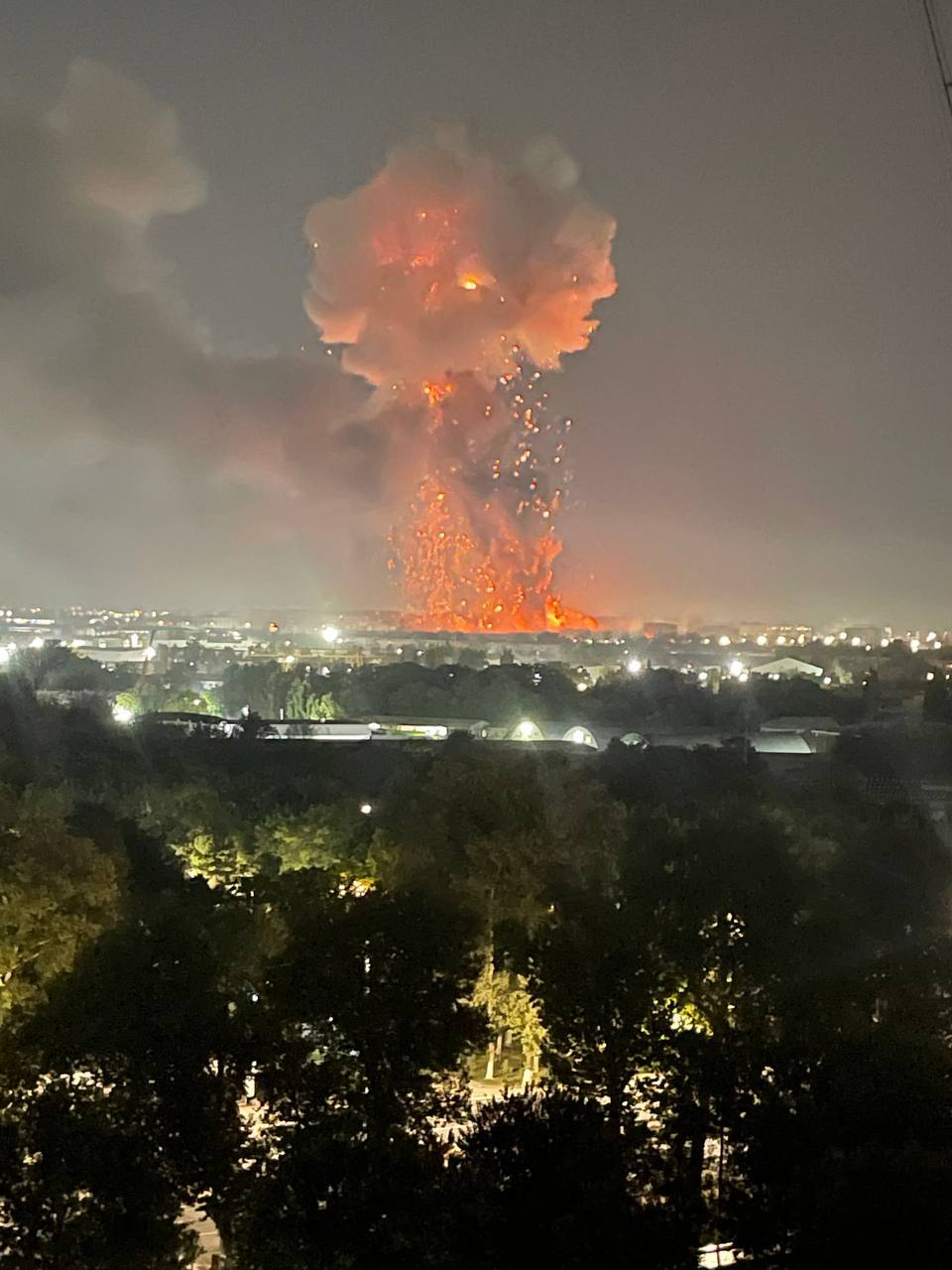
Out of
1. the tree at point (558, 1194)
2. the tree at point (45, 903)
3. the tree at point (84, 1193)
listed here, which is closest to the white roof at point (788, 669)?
the tree at point (45, 903)

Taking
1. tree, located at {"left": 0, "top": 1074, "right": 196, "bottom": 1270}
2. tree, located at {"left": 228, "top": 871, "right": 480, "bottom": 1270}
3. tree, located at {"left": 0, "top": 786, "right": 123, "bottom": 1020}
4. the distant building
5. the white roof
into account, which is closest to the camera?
tree, located at {"left": 228, "top": 871, "right": 480, "bottom": 1270}

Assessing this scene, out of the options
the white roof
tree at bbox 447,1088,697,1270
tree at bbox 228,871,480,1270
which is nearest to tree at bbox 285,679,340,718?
the white roof

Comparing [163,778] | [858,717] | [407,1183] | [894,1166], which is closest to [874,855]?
[894,1166]

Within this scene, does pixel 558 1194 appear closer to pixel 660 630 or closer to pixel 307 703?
pixel 307 703

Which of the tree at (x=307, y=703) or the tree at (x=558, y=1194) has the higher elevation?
the tree at (x=307, y=703)

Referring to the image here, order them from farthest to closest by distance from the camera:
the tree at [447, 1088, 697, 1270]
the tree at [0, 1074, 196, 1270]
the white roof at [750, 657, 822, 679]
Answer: the white roof at [750, 657, 822, 679], the tree at [0, 1074, 196, 1270], the tree at [447, 1088, 697, 1270]

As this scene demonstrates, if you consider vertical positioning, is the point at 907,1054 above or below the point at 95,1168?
above

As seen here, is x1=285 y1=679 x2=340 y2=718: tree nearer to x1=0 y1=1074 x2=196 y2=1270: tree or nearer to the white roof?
the white roof

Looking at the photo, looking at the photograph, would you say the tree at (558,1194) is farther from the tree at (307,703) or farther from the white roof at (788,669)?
the white roof at (788,669)

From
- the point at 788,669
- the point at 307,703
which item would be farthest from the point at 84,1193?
the point at 788,669

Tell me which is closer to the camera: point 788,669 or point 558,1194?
point 558,1194

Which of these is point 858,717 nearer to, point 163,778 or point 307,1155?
point 163,778
